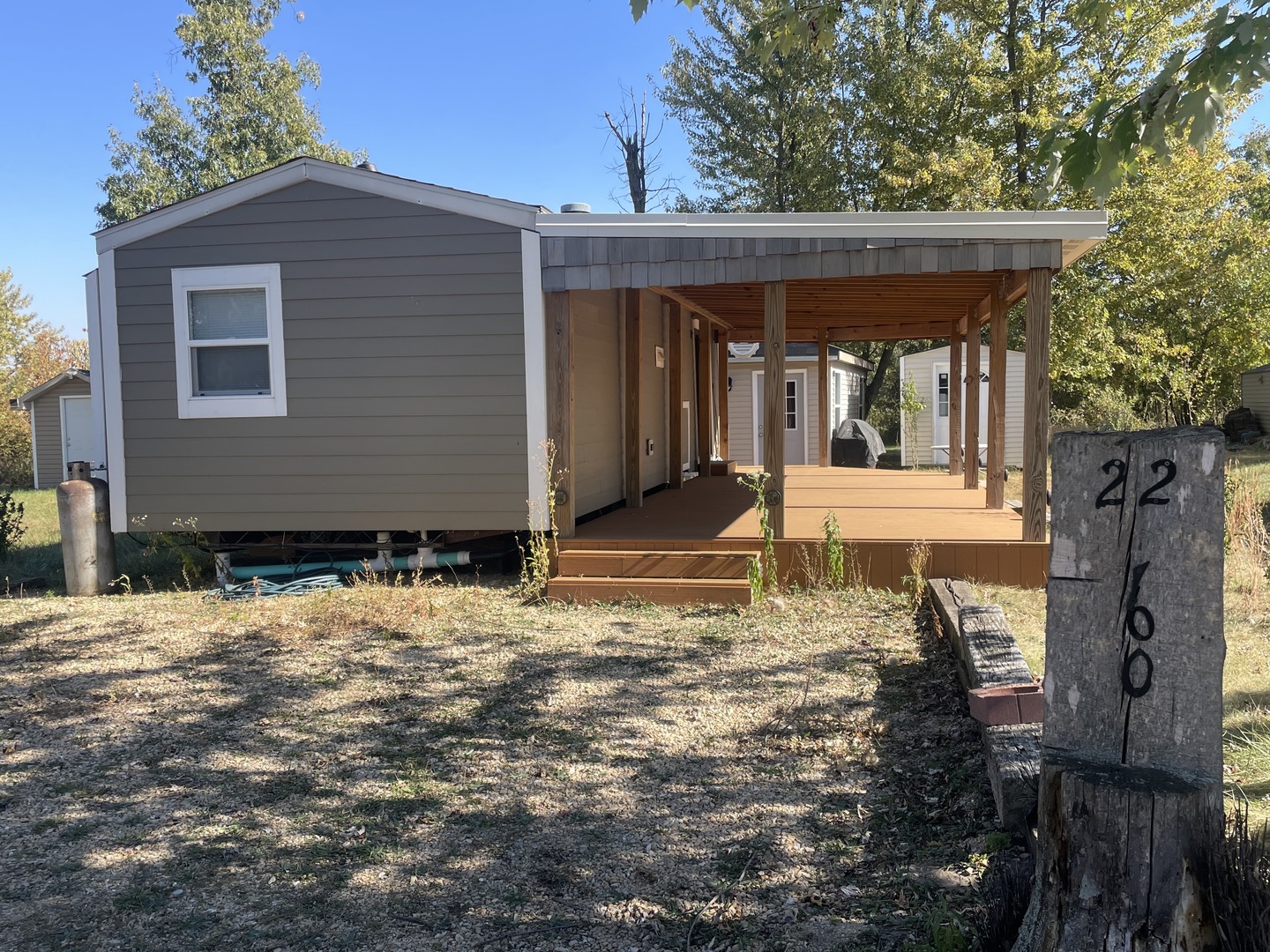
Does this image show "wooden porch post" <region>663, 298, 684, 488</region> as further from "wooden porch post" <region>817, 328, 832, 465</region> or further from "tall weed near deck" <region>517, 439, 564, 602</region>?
"tall weed near deck" <region>517, 439, 564, 602</region>

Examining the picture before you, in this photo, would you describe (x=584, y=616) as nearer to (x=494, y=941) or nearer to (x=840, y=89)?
(x=494, y=941)

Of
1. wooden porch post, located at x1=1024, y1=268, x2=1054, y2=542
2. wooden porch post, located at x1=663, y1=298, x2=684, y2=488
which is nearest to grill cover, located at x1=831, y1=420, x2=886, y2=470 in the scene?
wooden porch post, located at x1=663, y1=298, x2=684, y2=488

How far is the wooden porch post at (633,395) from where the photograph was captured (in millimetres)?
9385

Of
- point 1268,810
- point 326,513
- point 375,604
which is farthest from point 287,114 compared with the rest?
point 1268,810

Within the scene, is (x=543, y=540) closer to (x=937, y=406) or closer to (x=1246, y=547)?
(x=1246, y=547)

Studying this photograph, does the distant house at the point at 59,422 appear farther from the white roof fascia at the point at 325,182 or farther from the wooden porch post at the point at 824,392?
the wooden porch post at the point at 824,392

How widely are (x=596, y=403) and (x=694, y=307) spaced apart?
9.14ft

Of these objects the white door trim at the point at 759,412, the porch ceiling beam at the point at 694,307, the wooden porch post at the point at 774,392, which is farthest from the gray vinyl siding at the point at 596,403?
the white door trim at the point at 759,412

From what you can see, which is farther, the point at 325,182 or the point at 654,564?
the point at 325,182

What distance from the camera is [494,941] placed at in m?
2.52

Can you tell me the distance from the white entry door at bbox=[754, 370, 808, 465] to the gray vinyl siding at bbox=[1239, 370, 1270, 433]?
1257 centimetres

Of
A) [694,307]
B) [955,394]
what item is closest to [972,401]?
[955,394]

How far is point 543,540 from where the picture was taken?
275 inches

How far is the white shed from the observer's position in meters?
20.1
